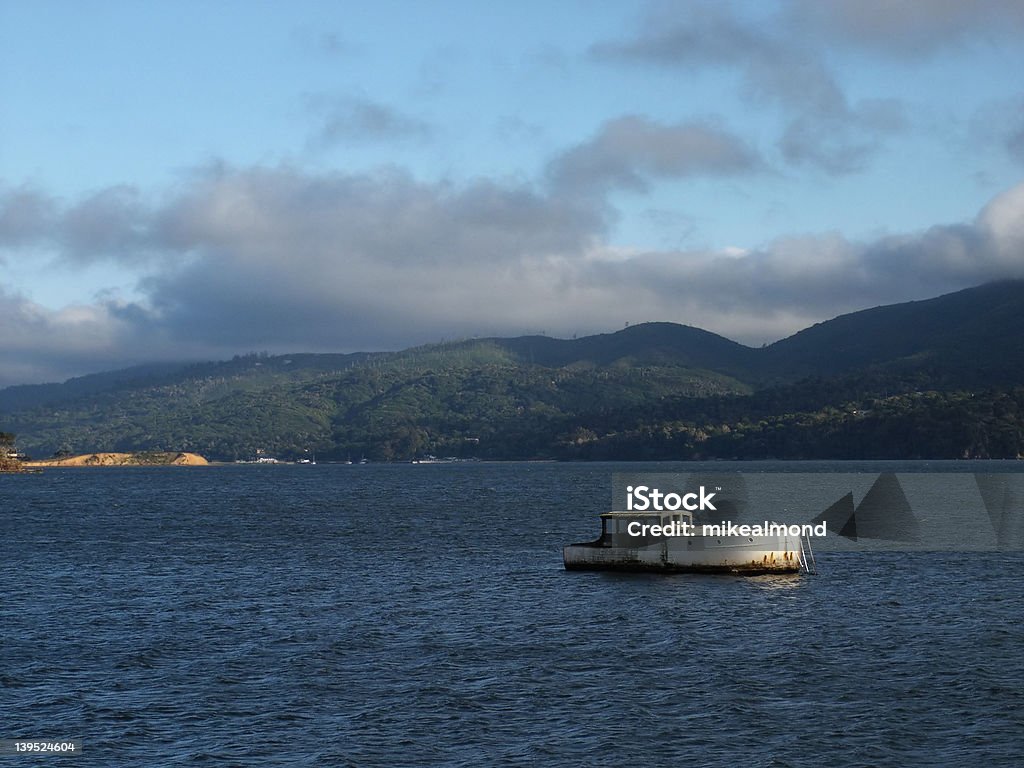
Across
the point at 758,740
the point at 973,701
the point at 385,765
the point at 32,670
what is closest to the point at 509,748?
the point at 385,765

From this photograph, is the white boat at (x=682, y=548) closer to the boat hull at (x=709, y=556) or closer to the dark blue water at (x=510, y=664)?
the boat hull at (x=709, y=556)

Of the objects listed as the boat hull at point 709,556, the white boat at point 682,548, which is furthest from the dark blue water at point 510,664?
the boat hull at point 709,556

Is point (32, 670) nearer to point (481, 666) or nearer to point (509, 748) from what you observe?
point (481, 666)

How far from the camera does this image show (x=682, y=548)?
96.6 m

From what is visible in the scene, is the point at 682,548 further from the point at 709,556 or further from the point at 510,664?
the point at 510,664

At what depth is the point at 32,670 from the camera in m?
60.4

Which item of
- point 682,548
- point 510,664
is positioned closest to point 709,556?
point 682,548

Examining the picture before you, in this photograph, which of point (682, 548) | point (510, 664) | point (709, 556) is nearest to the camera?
point (510, 664)

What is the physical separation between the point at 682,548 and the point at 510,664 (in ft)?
125

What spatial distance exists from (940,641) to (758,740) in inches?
984

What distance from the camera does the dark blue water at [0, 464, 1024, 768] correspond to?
4625 centimetres

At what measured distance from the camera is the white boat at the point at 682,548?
95.8m

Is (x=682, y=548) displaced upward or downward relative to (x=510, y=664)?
upward

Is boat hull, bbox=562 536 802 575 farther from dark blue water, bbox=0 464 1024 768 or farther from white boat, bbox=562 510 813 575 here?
dark blue water, bbox=0 464 1024 768
